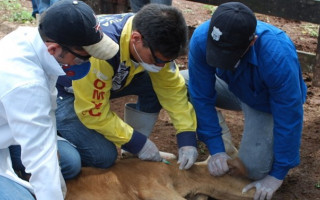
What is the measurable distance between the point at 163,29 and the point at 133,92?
1.14 m

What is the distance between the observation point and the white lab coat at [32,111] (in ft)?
9.59

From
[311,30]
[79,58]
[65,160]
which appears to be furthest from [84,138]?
[311,30]

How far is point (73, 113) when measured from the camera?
4340mm

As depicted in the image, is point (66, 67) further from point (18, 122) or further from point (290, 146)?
point (290, 146)

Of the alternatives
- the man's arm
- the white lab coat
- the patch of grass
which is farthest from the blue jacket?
the patch of grass

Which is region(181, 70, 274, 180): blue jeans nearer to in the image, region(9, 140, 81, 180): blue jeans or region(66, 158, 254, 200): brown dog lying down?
region(66, 158, 254, 200): brown dog lying down

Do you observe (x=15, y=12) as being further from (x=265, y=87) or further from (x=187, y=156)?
(x=265, y=87)

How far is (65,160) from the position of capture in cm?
384

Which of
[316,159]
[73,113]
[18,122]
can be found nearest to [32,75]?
[18,122]

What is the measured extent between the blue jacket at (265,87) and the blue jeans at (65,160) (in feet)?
3.32

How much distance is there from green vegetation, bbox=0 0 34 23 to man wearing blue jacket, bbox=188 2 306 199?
15.6 feet

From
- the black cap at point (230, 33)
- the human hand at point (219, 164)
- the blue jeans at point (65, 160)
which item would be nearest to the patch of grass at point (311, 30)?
the human hand at point (219, 164)

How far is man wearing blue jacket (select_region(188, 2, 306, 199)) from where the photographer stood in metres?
3.47

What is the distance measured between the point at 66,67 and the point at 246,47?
Result: 3.74 ft
